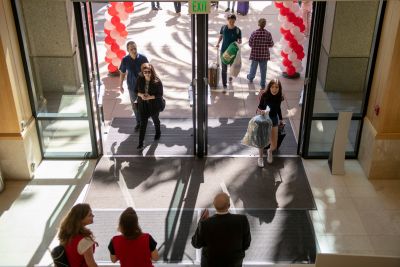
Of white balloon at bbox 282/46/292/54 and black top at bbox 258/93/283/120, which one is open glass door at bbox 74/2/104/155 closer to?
black top at bbox 258/93/283/120

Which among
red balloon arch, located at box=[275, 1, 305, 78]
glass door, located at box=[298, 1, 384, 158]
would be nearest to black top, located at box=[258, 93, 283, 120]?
glass door, located at box=[298, 1, 384, 158]

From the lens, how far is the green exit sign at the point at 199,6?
245 inches

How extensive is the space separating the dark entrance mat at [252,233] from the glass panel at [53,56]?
172 centimetres

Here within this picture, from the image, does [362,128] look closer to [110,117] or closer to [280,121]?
[280,121]

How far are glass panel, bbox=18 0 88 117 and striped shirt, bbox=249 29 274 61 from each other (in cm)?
327

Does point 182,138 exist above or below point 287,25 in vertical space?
below

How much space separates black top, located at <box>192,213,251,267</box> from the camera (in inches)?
167

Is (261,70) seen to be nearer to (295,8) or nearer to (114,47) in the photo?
(295,8)

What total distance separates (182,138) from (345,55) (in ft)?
8.85

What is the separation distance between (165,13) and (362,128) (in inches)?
311

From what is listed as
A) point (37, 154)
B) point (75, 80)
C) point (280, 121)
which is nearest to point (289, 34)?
point (280, 121)

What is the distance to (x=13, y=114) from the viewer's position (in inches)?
258

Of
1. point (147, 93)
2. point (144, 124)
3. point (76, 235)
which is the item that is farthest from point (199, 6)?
point (76, 235)

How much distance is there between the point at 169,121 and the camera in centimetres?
843
